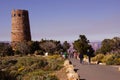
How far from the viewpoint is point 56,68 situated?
27.9m

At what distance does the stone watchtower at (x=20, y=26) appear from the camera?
90.2 m

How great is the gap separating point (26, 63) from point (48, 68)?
19.7ft

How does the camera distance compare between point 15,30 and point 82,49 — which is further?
point 15,30

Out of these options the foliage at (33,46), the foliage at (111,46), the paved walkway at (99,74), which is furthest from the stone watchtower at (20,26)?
the paved walkway at (99,74)

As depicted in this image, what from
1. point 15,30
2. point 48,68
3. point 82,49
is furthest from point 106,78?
point 15,30

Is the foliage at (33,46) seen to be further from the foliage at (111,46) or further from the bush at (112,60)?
the bush at (112,60)

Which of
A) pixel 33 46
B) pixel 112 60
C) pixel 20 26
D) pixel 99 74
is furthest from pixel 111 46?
pixel 99 74

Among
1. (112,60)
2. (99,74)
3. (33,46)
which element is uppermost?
(33,46)

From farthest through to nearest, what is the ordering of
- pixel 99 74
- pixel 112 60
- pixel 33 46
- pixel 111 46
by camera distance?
pixel 33 46
pixel 111 46
pixel 112 60
pixel 99 74

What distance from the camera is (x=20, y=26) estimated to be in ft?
299

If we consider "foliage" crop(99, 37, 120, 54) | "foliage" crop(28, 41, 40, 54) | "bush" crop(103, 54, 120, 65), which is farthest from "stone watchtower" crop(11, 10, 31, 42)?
"bush" crop(103, 54, 120, 65)

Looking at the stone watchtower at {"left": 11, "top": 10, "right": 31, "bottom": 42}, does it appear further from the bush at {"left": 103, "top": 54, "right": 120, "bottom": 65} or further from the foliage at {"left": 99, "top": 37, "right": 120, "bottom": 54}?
the bush at {"left": 103, "top": 54, "right": 120, "bottom": 65}

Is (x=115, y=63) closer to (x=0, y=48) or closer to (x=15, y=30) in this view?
(x=0, y=48)

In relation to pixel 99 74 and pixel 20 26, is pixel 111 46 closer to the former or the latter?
pixel 20 26
